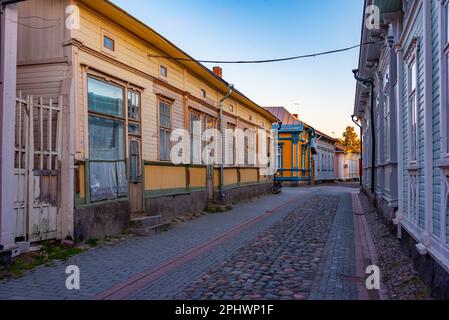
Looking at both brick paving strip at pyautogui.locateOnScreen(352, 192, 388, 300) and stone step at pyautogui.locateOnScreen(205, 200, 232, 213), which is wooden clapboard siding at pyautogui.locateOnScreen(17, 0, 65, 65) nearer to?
brick paving strip at pyautogui.locateOnScreen(352, 192, 388, 300)

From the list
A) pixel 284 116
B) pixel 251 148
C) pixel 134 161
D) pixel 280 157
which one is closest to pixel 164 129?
pixel 134 161

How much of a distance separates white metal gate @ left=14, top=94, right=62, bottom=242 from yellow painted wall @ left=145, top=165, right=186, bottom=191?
3.55 m

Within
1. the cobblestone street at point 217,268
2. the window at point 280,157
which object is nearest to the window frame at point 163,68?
the cobblestone street at point 217,268

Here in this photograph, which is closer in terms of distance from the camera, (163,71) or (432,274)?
(432,274)

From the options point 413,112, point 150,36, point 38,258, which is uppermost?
point 150,36

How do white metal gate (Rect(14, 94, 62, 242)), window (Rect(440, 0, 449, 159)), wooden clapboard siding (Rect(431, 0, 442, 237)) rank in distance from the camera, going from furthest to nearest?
white metal gate (Rect(14, 94, 62, 242)), wooden clapboard siding (Rect(431, 0, 442, 237)), window (Rect(440, 0, 449, 159))

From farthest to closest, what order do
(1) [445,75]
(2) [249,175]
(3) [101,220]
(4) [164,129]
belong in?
(2) [249,175] → (4) [164,129] → (3) [101,220] → (1) [445,75]

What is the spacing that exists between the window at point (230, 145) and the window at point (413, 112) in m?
12.0

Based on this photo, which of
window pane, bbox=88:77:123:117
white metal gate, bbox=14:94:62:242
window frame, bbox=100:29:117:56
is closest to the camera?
white metal gate, bbox=14:94:62:242

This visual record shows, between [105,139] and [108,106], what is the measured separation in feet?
2.46

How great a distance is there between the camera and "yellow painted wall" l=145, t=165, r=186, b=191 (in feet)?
38.3

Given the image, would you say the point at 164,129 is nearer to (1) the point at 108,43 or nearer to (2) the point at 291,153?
(1) the point at 108,43

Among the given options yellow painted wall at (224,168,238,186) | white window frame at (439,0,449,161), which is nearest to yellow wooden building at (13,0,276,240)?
yellow painted wall at (224,168,238,186)

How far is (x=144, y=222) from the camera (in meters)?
10.5
